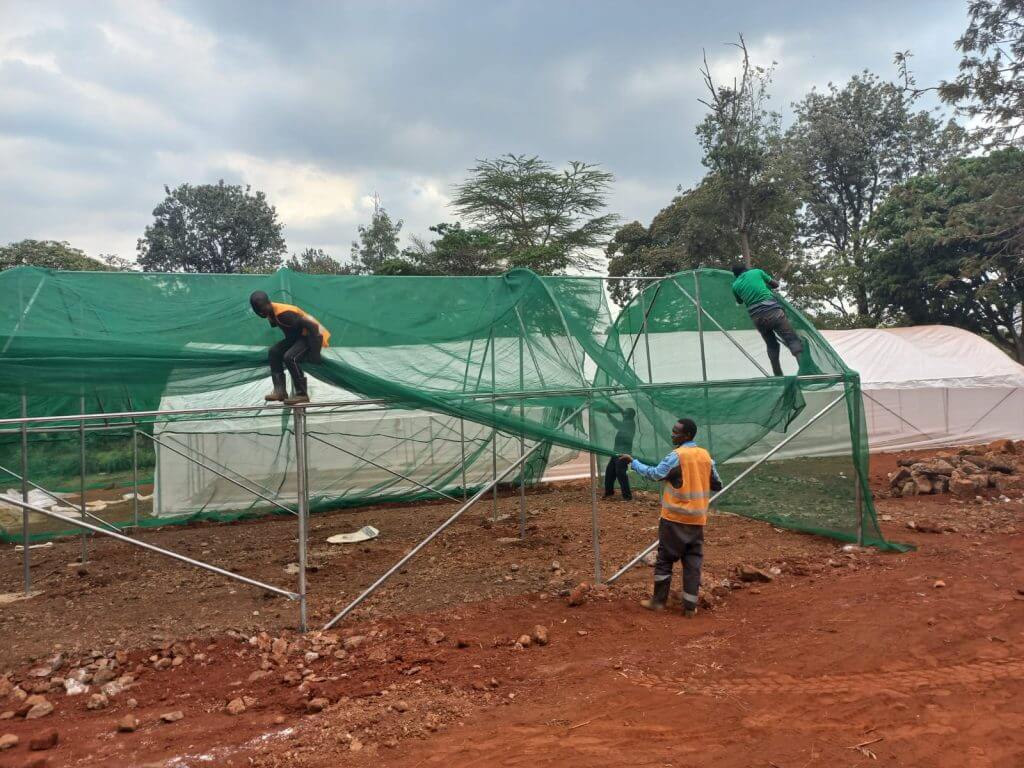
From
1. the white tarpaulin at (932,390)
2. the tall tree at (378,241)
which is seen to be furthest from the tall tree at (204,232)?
the white tarpaulin at (932,390)

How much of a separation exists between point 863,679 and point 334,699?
3.15 m

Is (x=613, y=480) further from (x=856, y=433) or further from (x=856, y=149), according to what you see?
(x=856, y=149)

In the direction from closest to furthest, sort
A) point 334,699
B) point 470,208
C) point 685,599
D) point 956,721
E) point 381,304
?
1. point 956,721
2. point 334,699
3. point 685,599
4. point 381,304
5. point 470,208

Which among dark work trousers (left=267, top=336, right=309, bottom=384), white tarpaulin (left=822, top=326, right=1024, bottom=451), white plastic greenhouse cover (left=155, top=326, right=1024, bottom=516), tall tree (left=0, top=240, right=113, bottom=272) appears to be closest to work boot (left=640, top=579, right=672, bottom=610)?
white plastic greenhouse cover (left=155, top=326, right=1024, bottom=516)

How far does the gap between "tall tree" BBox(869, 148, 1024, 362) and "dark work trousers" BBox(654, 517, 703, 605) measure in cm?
1383

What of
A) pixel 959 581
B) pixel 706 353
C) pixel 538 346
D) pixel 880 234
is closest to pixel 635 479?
pixel 706 353

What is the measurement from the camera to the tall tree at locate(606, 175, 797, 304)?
1945 cm

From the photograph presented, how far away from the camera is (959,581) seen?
5.84m

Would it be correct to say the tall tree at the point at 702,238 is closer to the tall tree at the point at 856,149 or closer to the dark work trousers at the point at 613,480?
the tall tree at the point at 856,149

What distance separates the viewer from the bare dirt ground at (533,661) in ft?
10.7

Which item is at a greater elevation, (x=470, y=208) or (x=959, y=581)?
(x=470, y=208)

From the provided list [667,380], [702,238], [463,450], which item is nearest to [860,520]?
[667,380]

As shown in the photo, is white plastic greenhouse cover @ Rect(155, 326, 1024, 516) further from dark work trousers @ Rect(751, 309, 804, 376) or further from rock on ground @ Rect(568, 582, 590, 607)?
rock on ground @ Rect(568, 582, 590, 607)

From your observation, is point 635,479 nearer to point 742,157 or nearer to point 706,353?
point 706,353
